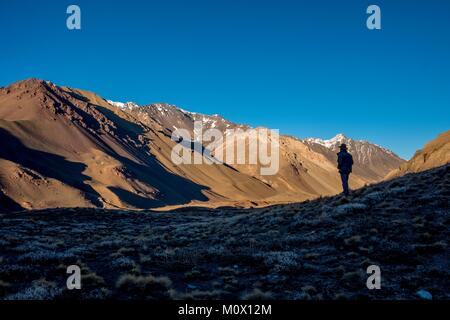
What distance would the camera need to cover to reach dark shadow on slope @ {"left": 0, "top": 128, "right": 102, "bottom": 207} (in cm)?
14138

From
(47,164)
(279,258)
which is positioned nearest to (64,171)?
(47,164)

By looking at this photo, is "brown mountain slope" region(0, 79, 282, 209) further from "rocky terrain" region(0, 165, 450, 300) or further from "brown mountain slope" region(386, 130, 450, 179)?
"rocky terrain" region(0, 165, 450, 300)

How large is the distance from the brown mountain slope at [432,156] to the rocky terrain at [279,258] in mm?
64358

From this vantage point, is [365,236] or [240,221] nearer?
[365,236]

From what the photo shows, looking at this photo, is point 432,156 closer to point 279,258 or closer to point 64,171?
point 279,258

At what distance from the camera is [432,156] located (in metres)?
90.4

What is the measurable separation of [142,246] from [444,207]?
15954 mm

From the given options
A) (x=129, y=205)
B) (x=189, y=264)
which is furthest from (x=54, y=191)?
(x=189, y=264)

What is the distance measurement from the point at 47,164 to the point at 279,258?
498 ft

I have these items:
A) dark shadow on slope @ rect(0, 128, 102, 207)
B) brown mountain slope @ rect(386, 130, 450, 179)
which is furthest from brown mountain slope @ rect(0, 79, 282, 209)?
brown mountain slope @ rect(386, 130, 450, 179)

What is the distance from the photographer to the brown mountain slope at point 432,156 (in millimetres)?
85081

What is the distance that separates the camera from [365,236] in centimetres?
1816

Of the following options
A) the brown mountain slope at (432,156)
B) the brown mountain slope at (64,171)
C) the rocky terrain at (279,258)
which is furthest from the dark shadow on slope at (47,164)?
the rocky terrain at (279,258)
